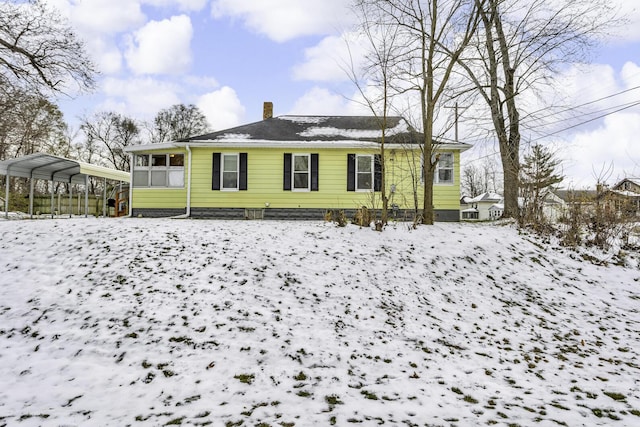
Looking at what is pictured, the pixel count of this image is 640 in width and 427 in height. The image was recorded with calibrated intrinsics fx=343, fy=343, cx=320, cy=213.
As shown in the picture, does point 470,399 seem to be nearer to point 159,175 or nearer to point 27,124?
point 159,175

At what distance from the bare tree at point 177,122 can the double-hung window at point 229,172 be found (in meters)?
23.5

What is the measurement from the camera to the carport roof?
38.6 ft

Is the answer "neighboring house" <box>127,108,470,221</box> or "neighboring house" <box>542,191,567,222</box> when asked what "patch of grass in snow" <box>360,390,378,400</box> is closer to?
"neighboring house" <box>542,191,567,222</box>

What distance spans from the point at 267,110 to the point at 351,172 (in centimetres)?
669

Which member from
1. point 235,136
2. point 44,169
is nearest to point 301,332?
point 235,136

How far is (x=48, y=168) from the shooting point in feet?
44.1

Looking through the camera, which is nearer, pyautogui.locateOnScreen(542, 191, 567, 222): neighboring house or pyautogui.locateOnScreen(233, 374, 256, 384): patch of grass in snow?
pyautogui.locateOnScreen(233, 374, 256, 384): patch of grass in snow

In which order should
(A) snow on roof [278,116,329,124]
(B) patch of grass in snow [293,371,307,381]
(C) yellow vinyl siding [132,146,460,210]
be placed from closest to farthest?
1. (B) patch of grass in snow [293,371,307,381]
2. (C) yellow vinyl siding [132,146,460,210]
3. (A) snow on roof [278,116,329,124]

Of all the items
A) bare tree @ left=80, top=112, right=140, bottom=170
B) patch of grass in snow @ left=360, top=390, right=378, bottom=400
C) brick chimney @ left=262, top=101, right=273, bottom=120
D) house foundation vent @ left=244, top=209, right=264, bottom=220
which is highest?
bare tree @ left=80, top=112, right=140, bottom=170

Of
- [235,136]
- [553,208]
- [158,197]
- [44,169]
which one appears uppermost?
[235,136]

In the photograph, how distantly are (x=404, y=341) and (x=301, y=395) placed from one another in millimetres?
1646

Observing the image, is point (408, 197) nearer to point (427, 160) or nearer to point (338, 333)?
point (427, 160)

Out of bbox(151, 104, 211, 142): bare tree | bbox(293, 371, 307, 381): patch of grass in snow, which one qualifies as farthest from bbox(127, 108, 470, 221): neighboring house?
bbox(151, 104, 211, 142): bare tree

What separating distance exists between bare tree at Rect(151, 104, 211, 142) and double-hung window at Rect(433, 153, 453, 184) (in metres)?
27.3
